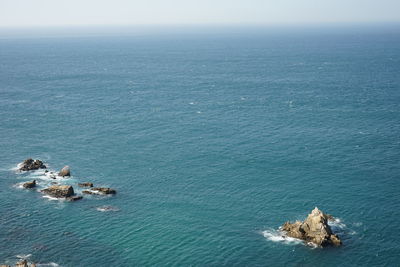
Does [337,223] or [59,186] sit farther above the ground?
[59,186]

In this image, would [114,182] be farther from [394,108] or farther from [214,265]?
[394,108]

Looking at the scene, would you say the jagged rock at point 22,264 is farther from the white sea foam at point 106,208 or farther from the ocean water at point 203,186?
the white sea foam at point 106,208

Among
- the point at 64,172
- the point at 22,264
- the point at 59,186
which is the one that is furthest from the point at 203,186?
the point at 22,264

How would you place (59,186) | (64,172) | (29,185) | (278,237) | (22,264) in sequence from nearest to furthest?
(22,264)
(278,237)
(59,186)
(29,185)
(64,172)

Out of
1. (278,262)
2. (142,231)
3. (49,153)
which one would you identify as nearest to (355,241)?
(278,262)

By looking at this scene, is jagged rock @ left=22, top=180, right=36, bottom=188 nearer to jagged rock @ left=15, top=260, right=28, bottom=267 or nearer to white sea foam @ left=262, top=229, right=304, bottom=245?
jagged rock @ left=15, top=260, right=28, bottom=267

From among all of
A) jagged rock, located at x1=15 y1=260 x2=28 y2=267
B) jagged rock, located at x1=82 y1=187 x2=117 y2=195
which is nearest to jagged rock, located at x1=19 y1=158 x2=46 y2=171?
jagged rock, located at x1=82 y1=187 x2=117 y2=195

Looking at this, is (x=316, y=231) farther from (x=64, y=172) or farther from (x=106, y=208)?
(x=64, y=172)
